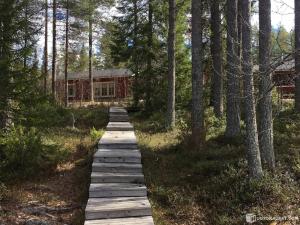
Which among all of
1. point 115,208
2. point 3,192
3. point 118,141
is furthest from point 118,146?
point 115,208

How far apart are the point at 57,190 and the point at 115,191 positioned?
178cm

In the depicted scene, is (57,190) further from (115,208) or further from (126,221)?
(126,221)

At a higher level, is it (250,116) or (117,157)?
(250,116)

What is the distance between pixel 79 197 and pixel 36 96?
2.93 meters

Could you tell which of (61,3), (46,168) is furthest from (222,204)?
(61,3)

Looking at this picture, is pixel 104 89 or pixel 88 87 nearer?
pixel 88 87

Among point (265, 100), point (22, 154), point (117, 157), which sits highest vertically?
point (265, 100)

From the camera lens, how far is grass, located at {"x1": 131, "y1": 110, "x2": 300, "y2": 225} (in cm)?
849

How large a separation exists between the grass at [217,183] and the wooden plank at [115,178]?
421 millimetres

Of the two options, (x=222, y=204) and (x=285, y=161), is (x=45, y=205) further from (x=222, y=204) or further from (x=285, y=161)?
(x=285, y=161)

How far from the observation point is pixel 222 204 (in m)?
8.87

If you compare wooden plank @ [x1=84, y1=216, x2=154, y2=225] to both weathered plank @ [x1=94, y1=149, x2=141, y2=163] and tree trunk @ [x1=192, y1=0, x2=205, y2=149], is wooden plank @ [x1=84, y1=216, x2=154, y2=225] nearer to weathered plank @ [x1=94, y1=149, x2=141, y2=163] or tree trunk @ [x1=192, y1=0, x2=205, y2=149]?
weathered plank @ [x1=94, y1=149, x2=141, y2=163]

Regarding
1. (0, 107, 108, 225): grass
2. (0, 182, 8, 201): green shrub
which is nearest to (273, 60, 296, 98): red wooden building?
(0, 107, 108, 225): grass

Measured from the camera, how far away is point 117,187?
361 inches
